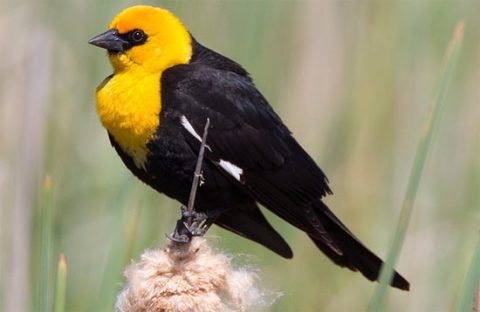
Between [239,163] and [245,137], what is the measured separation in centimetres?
7

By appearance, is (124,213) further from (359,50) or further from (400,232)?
(359,50)

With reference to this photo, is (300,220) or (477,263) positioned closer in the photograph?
(477,263)

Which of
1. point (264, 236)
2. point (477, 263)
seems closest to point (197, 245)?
point (477, 263)

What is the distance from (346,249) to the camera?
2.12 m

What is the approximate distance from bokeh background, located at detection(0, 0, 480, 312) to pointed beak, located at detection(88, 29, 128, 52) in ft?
0.55

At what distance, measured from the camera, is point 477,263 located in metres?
1.19

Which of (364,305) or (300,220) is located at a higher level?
(300,220)

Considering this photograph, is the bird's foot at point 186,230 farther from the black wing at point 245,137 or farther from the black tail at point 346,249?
the black tail at point 346,249

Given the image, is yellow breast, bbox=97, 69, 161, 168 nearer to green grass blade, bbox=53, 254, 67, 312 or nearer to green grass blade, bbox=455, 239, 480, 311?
green grass blade, bbox=53, 254, 67, 312

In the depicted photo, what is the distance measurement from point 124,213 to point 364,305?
39.4 inches

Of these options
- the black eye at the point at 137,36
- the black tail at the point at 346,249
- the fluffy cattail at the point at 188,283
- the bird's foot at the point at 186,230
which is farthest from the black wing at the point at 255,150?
the fluffy cattail at the point at 188,283

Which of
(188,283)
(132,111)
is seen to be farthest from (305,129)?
(188,283)

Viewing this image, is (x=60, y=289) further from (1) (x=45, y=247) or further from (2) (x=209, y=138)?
(2) (x=209, y=138)

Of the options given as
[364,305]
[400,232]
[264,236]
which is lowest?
[364,305]
